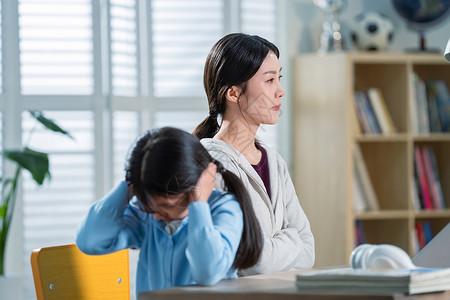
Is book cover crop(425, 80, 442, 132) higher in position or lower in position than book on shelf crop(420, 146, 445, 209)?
higher

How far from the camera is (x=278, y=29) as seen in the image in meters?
3.58

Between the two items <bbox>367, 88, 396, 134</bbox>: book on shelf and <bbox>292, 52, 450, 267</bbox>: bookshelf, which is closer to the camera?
<bbox>292, 52, 450, 267</bbox>: bookshelf

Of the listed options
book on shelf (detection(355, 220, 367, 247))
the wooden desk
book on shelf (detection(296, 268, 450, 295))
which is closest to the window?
book on shelf (detection(355, 220, 367, 247))

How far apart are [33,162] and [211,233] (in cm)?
157

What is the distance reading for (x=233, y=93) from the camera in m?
1.66

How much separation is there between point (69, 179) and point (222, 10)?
1047 mm

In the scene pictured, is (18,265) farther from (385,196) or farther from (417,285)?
(417,285)

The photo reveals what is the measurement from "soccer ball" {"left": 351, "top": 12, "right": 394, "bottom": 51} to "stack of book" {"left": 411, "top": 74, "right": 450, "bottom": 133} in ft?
0.77

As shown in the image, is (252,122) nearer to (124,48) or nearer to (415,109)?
(124,48)

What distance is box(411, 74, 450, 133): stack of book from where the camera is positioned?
11.7 feet

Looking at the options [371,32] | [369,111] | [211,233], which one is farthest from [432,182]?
[211,233]

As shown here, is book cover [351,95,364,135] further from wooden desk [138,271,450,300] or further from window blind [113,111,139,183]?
wooden desk [138,271,450,300]

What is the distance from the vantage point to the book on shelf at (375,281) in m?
1.01

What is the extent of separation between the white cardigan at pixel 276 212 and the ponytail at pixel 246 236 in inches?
5.9
